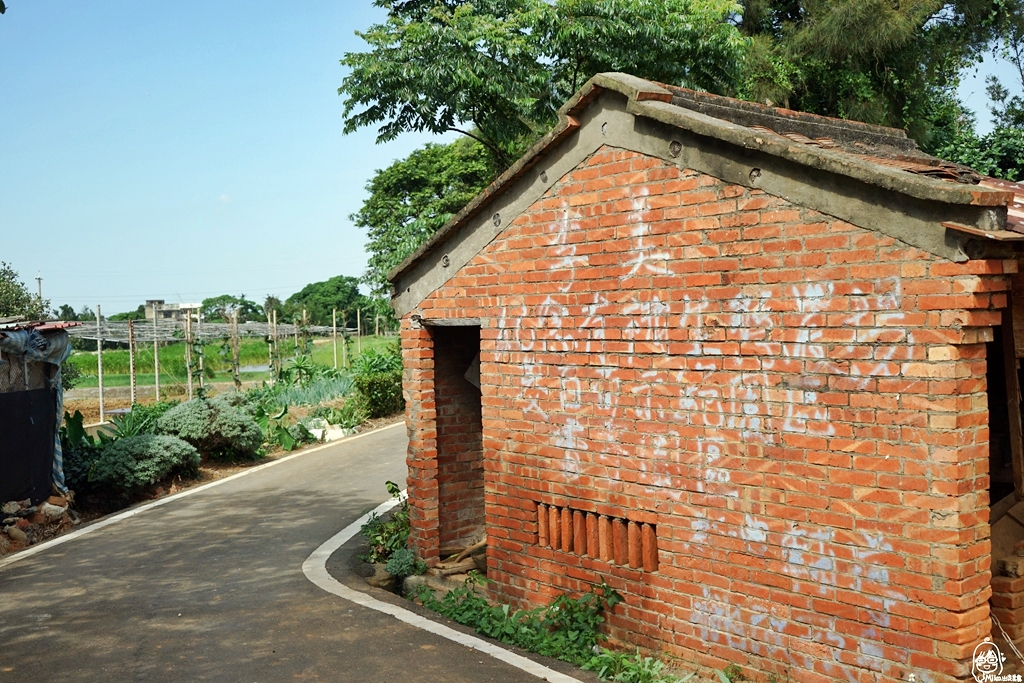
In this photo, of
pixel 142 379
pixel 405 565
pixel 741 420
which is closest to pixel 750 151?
pixel 741 420

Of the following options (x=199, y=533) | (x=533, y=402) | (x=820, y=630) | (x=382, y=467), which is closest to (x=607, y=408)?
(x=533, y=402)

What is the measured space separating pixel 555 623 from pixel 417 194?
20.9 meters

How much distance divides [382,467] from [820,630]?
993 cm

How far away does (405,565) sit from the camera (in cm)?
776

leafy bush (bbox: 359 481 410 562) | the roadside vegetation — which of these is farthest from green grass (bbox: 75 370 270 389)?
leafy bush (bbox: 359 481 410 562)

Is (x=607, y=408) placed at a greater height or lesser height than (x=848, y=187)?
lesser

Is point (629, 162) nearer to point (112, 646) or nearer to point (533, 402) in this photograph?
point (533, 402)

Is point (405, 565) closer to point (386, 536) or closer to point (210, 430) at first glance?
point (386, 536)

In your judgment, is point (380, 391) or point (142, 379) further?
point (142, 379)

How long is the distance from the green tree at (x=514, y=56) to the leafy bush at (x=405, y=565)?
37.1 feet

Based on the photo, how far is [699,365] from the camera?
5297mm

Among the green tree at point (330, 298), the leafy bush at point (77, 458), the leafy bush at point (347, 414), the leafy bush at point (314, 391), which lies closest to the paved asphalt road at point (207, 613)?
the leafy bush at point (77, 458)

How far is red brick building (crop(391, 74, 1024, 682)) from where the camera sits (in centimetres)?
423

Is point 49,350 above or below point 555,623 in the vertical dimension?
above
